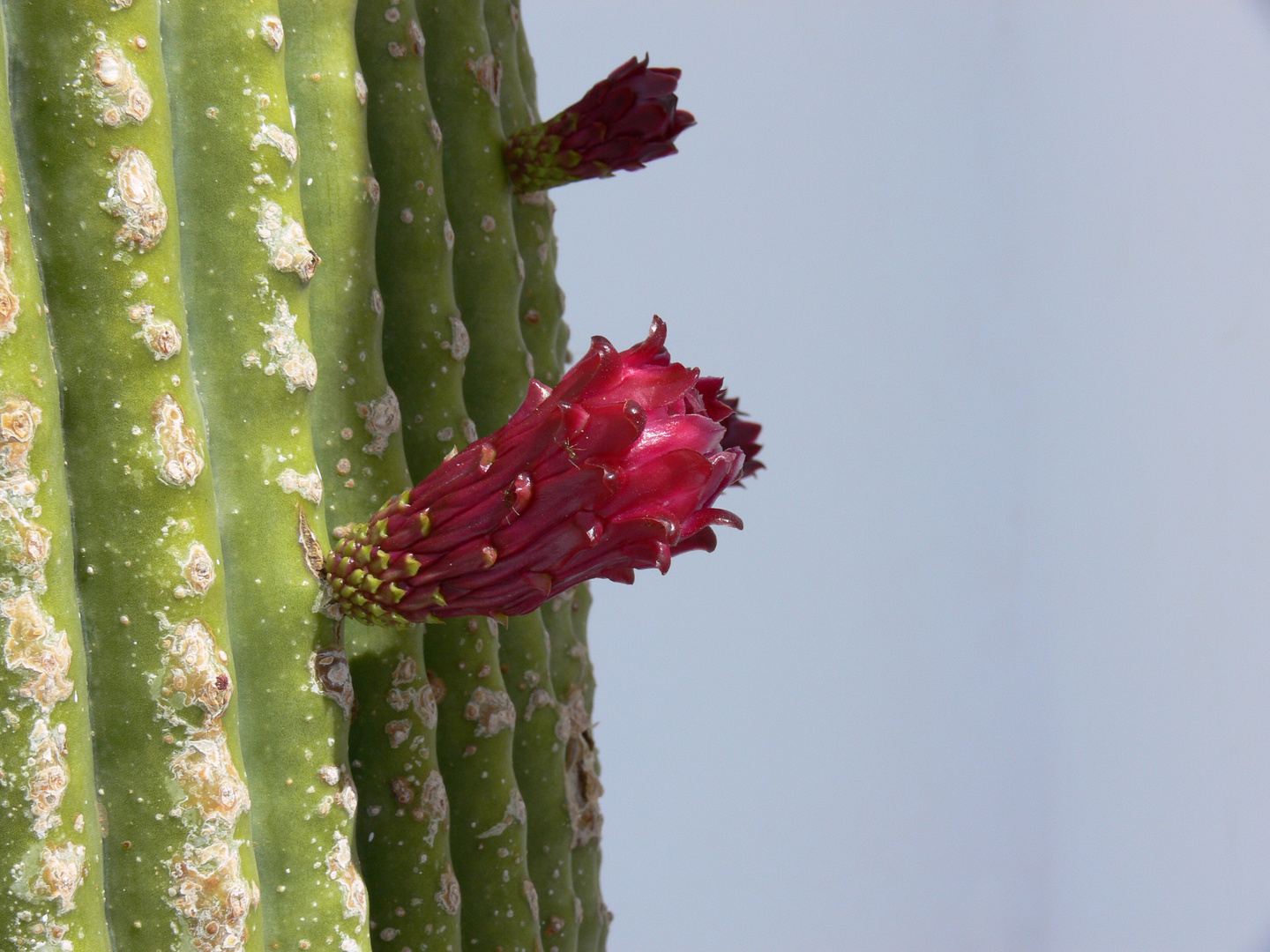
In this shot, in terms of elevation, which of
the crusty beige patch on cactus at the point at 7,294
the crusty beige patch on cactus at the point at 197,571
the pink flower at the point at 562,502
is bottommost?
the crusty beige patch on cactus at the point at 197,571

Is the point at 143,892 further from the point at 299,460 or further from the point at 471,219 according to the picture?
the point at 471,219

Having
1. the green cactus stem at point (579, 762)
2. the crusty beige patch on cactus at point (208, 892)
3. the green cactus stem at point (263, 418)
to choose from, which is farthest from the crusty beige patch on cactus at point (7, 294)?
the green cactus stem at point (579, 762)

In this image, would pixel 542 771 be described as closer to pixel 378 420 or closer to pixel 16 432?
pixel 378 420

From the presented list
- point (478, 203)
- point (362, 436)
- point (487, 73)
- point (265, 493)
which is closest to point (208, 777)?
point (265, 493)

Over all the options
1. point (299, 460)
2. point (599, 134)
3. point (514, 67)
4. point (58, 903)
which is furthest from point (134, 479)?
point (514, 67)

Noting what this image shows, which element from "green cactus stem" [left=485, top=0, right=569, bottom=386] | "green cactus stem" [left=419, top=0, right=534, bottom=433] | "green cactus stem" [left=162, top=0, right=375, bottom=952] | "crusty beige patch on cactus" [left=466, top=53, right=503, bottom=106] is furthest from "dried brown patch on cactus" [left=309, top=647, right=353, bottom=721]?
"crusty beige patch on cactus" [left=466, top=53, right=503, bottom=106]

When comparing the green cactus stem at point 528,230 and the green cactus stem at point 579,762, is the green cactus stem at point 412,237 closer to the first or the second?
the green cactus stem at point 528,230
